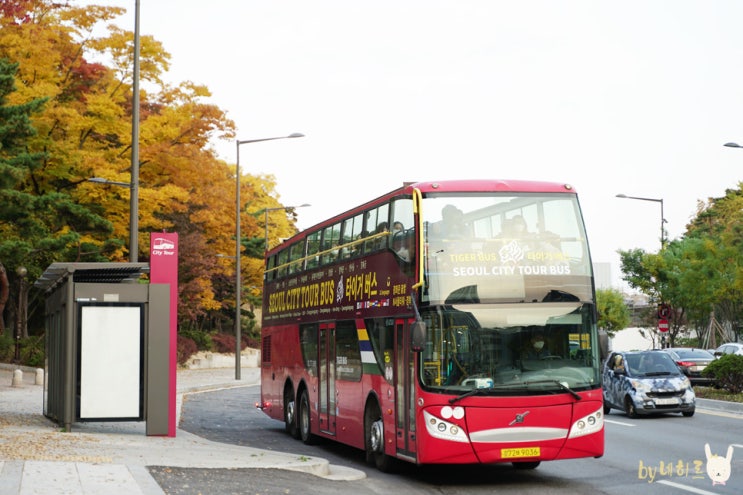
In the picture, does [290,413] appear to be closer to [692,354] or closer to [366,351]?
[366,351]

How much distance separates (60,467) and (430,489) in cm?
463

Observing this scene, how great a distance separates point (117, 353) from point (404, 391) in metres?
6.43

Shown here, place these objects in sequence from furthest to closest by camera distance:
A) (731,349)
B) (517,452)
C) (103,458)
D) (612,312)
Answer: (612,312), (731,349), (103,458), (517,452)

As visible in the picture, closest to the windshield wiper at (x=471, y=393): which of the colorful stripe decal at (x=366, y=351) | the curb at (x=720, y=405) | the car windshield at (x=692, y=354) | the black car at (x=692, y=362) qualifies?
the colorful stripe decal at (x=366, y=351)

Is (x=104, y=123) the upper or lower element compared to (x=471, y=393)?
upper

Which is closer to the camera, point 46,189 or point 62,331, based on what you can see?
point 62,331

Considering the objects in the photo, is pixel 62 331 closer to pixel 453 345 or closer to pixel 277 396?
pixel 277 396

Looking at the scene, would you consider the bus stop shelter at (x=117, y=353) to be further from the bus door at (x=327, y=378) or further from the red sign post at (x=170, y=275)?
the bus door at (x=327, y=378)

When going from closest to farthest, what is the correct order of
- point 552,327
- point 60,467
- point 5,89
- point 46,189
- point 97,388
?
1. point 60,467
2. point 552,327
3. point 97,388
4. point 5,89
5. point 46,189

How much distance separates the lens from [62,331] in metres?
→ 20.1

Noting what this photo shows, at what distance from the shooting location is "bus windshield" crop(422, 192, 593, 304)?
14125mm

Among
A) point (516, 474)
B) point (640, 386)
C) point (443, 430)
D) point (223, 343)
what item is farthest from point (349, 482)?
point (223, 343)

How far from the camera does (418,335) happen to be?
13.5 meters

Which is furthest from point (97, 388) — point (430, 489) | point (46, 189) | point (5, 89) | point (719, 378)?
point (46, 189)
